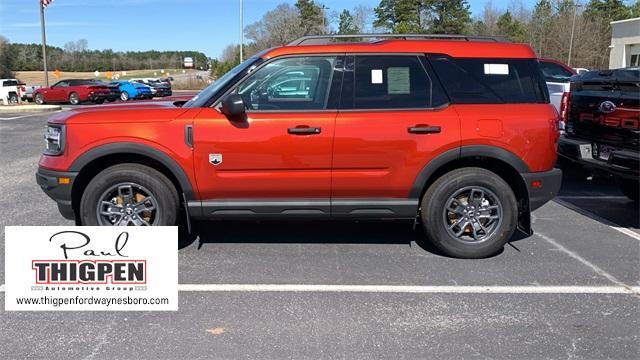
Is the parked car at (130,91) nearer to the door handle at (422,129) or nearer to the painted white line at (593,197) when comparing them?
the painted white line at (593,197)

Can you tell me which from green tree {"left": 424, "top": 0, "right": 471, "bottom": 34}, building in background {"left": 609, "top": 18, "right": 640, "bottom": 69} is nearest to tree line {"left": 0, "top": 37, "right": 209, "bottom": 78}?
green tree {"left": 424, "top": 0, "right": 471, "bottom": 34}

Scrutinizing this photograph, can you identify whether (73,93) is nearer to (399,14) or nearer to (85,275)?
(85,275)

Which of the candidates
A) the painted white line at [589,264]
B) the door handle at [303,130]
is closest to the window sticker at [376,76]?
the door handle at [303,130]

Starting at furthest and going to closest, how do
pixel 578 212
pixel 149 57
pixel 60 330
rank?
pixel 149 57 → pixel 578 212 → pixel 60 330

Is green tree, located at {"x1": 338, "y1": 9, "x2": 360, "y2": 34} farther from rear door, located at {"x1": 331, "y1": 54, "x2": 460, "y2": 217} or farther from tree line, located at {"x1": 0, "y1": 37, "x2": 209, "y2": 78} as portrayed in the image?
rear door, located at {"x1": 331, "y1": 54, "x2": 460, "y2": 217}

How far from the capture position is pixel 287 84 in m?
4.75

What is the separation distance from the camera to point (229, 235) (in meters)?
5.43

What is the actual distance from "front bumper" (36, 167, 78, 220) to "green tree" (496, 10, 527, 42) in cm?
6001

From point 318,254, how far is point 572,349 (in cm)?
228

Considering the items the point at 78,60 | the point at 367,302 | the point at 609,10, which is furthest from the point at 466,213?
the point at 78,60

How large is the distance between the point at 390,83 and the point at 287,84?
0.90 m

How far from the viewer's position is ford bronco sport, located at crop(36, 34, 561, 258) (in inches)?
178

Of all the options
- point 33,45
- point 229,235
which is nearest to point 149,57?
point 33,45

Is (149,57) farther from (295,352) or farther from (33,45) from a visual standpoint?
(295,352)
